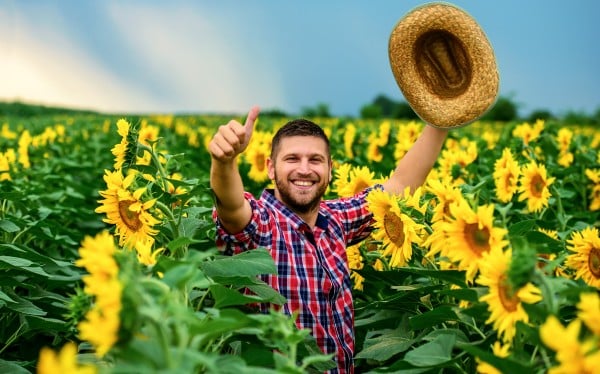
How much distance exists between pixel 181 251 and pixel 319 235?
0.69m

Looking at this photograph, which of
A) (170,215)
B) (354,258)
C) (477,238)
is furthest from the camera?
(354,258)

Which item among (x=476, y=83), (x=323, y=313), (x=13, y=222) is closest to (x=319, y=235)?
(x=323, y=313)

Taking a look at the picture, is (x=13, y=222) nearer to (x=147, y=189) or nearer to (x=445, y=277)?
(x=147, y=189)

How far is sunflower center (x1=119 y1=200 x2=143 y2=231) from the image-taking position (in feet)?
8.84

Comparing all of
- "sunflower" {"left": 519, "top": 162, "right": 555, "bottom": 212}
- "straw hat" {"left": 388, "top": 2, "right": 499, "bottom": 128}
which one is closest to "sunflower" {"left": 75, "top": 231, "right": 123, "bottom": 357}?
"straw hat" {"left": 388, "top": 2, "right": 499, "bottom": 128}

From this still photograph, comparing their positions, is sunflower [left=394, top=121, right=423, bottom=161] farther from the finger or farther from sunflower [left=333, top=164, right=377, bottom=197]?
the finger

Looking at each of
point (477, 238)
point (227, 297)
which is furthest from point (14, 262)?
point (477, 238)

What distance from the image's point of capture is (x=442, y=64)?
12.1ft

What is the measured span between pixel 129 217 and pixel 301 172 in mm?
742

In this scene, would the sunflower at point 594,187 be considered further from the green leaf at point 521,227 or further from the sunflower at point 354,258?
the green leaf at point 521,227

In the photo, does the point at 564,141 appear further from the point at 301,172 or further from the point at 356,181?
the point at 301,172

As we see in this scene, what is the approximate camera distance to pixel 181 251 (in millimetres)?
2758

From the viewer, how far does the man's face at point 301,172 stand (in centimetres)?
318

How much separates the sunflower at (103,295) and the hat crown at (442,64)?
2360mm
